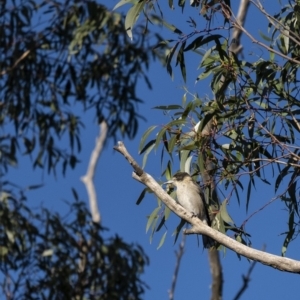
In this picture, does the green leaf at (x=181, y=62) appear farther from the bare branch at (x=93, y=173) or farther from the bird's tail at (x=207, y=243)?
the bare branch at (x=93, y=173)

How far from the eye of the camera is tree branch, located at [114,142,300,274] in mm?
3914

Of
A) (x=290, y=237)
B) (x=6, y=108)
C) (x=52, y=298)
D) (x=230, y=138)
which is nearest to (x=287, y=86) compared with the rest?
(x=230, y=138)

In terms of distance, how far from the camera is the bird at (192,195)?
489 cm

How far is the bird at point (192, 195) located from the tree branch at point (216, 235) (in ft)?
1.95

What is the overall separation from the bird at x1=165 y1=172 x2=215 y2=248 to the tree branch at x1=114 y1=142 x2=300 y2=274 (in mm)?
595

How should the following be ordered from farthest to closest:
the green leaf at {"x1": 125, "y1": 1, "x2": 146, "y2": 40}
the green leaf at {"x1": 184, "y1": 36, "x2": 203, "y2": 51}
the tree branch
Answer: the green leaf at {"x1": 125, "y1": 1, "x2": 146, "y2": 40}, the green leaf at {"x1": 184, "y1": 36, "x2": 203, "y2": 51}, the tree branch

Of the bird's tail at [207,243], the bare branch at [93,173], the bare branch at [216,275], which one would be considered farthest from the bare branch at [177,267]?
the bare branch at [93,173]

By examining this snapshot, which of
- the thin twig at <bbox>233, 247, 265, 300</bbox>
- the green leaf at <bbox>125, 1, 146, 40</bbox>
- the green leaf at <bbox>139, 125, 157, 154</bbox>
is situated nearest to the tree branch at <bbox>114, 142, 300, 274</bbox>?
the green leaf at <bbox>139, 125, 157, 154</bbox>

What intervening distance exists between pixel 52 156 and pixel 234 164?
5.18 m

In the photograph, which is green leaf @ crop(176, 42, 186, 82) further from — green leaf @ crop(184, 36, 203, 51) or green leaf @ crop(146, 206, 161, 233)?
green leaf @ crop(146, 206, 161, 233)

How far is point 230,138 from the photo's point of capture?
4.72 meters

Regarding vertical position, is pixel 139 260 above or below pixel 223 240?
above

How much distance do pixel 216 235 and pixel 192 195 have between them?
93 centimetres

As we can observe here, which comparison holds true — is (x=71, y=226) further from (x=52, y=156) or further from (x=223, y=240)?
(x=223, y=240)
